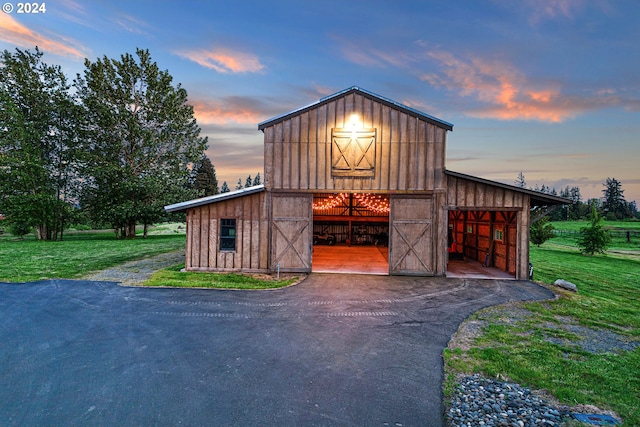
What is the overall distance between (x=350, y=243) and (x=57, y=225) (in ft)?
80.8

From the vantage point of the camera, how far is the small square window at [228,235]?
40.2 ft

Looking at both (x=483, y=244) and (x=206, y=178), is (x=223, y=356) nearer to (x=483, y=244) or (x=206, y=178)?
(x=483, y=244)

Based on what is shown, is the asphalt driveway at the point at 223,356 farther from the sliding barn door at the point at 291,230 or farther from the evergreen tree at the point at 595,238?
the evergreen tree at the point at 595,238

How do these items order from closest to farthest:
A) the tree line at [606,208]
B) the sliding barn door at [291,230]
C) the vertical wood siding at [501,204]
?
1. the vertical wood siding at [501,204]
2. the sliding barn door at [291,230]
3. the tree line at [606,208]

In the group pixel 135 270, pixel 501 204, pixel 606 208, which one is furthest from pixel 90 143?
pixel 606 208

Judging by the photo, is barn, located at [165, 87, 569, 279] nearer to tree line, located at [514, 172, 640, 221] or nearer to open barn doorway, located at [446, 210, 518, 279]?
open barn doorway, located at [446, 210, 518, 279]

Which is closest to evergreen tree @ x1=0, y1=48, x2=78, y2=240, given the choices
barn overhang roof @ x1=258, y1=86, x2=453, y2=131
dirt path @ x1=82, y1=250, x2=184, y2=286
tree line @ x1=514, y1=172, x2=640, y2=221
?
dirt path @ x1=82, y1=250, x2=184, y2=286

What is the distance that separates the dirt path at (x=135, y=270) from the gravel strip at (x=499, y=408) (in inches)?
389

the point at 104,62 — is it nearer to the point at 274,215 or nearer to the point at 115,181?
the point at 115,181

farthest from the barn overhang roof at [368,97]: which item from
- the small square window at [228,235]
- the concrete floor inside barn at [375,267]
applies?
the concrete floor inside barn at [375,267]

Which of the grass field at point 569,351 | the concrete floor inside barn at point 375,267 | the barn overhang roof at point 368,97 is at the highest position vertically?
the barn overhang roof at point 368,97

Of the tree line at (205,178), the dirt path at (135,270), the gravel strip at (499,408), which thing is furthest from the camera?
the tree line at (205,178)

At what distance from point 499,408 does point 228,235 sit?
418 inches

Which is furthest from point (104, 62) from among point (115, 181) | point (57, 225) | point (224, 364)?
point (224, 364)
